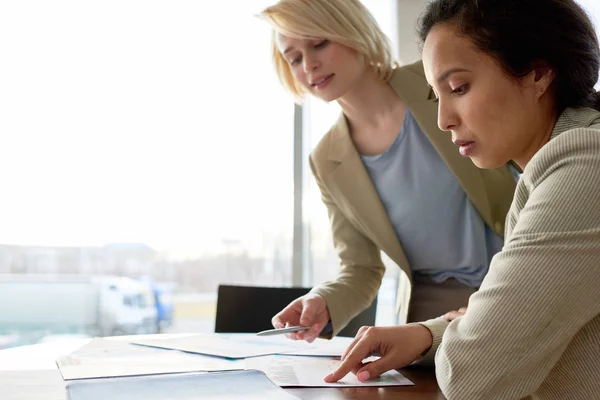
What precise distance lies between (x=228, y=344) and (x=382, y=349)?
1.46ft

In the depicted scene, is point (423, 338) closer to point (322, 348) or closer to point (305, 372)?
point (305, 372)

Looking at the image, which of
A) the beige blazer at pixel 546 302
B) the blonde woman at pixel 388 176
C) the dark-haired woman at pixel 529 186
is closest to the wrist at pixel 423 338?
the dark-haired woman at pixel 529 186

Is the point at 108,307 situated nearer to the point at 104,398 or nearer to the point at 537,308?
Result: the point at 104,398

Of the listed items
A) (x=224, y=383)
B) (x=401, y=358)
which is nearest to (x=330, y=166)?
(x=401, y=358)

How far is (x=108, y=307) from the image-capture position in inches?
128

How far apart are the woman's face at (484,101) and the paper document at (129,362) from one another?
57 cm

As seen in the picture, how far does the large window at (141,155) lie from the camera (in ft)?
10.2

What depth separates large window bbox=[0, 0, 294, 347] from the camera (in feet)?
10.2

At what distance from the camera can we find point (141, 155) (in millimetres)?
3268

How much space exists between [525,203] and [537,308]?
0.61 ft

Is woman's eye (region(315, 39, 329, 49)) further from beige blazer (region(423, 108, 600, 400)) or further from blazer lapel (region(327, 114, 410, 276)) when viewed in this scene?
beige blazer (region(423, 108, 600, 400))

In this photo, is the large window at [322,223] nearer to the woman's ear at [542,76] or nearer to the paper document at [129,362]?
the paper document at [129,362]

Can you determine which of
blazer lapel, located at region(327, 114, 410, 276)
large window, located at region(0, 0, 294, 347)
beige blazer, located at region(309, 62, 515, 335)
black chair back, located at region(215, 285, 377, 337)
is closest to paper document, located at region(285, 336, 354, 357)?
beige blazer, located at region(309, 62, 515, 335)

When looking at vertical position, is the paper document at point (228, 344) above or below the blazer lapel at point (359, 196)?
below
